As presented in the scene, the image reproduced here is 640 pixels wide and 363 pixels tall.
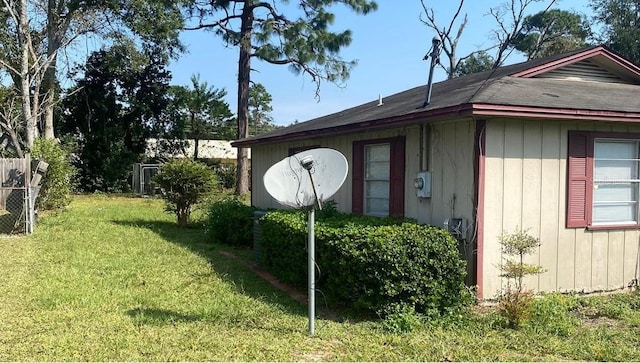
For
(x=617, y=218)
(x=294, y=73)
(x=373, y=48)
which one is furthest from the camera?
(x=294, y=73)

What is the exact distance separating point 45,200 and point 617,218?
1334 centimetres

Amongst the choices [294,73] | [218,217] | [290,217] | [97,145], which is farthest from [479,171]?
[97,145]

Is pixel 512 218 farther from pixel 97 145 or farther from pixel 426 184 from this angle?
pixel 97 145

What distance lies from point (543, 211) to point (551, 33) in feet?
108

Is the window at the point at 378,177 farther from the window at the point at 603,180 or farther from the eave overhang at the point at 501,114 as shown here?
the window at the point at 603,180

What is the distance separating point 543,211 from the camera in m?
6.12

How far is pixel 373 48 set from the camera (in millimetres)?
20406

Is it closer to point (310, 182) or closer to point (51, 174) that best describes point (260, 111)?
point (51, 174)

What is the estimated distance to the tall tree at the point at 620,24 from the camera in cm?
3212

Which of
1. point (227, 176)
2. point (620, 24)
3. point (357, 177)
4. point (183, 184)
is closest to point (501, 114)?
point (357, 177)

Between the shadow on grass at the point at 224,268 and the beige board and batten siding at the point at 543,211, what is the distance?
2.36 meters

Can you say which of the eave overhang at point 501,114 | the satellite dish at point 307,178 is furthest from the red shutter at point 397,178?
the satellite dish at point 307,178

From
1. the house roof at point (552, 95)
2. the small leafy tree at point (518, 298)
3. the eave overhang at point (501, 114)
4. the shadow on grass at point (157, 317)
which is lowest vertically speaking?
the shadow on grass at point (157, 317)

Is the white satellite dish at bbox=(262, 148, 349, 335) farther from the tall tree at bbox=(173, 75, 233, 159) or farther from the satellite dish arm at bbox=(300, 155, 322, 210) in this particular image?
the tall tree at bbox=(173, 75, 233, 159)
